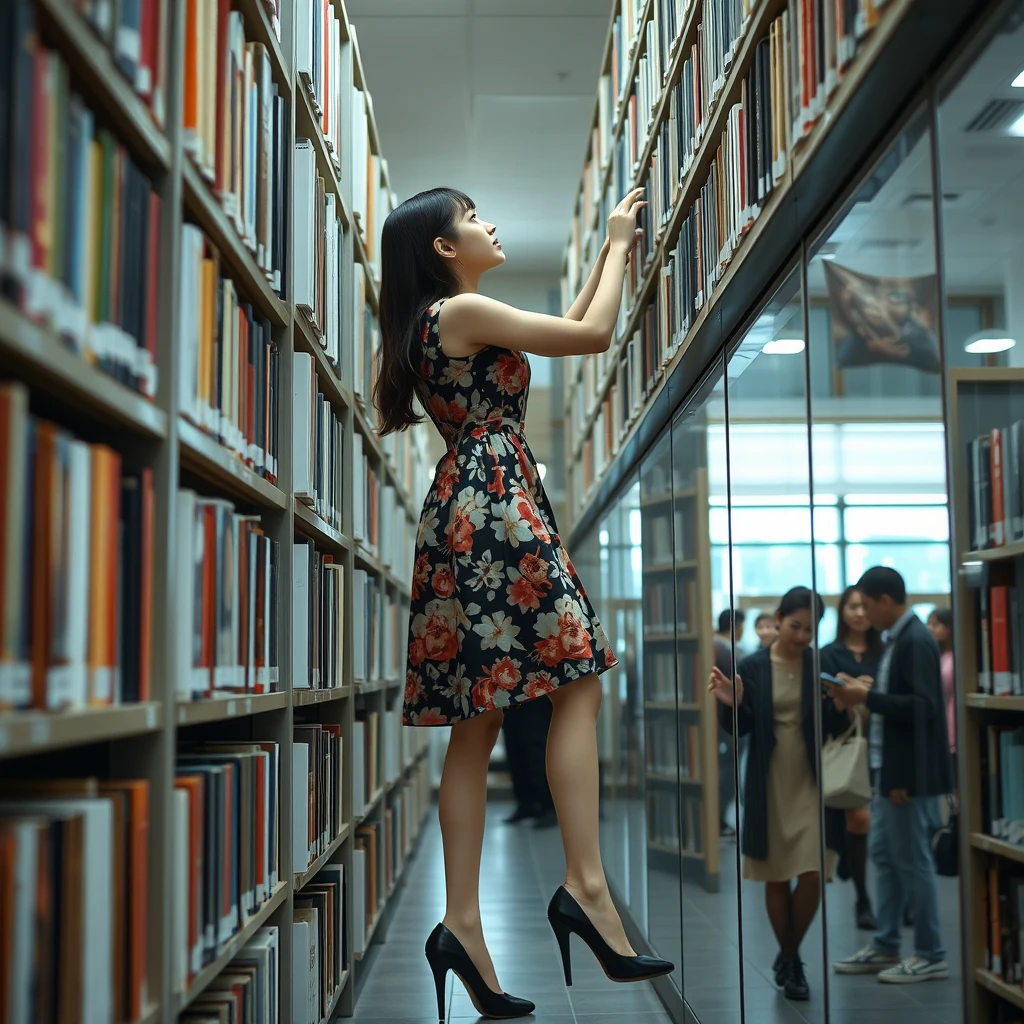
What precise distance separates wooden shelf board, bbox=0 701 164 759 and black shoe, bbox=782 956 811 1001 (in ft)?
3.73

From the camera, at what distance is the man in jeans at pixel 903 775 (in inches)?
53.6

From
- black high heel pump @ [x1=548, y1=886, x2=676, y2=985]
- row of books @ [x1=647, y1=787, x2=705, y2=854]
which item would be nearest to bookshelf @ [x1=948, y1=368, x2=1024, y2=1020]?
black high heel pump @ [x1=548, y1=886, x2=676, y2=985]

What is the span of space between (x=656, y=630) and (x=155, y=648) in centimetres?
222

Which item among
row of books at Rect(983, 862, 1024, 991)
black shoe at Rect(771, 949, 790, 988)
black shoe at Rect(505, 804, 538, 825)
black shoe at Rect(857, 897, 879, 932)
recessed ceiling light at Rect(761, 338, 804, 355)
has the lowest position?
black shoe at Rect(505, 804, 538, 825)

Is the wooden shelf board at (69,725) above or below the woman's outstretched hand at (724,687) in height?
above

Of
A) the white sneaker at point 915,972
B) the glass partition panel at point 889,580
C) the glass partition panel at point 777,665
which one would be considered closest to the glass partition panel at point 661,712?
the glass partition panel at point 777,665

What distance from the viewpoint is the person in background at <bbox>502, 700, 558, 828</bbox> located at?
26.3ft

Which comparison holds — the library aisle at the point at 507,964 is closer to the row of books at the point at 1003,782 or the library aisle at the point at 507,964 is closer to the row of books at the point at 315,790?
the row of books at the point at 315,790

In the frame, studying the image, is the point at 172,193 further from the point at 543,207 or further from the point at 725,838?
the point at 543,207

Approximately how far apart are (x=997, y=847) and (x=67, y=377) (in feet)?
3.42

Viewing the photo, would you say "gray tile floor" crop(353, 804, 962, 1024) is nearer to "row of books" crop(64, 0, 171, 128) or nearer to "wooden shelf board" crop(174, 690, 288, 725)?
"wooden shelf board" crop(174, 690, 288, 725)

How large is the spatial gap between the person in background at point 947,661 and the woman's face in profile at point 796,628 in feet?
1.56

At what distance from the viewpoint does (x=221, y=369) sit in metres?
1.74

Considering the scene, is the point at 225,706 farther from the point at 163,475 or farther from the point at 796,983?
the point at 796,983
